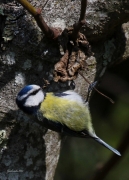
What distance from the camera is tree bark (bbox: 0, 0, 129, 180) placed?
136cm

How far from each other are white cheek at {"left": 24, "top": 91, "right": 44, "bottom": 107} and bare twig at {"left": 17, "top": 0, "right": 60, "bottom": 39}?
199mm

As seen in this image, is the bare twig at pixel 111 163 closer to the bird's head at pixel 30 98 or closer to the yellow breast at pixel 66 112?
the yellow breast at pixel 66 112

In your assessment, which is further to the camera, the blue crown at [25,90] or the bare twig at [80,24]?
the blue crown at [25,90]

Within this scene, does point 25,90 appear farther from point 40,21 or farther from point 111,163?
point 111,163

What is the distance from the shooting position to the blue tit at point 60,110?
140cm

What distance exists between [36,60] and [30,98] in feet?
0.44

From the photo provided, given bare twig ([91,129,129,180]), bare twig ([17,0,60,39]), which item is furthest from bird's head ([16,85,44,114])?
bare twig ([91,129,129,180])

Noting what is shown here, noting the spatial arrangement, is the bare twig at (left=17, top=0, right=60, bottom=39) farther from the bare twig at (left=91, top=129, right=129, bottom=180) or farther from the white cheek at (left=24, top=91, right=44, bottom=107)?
the bare twig at (left=91, top=129, right=129, bottom=180)

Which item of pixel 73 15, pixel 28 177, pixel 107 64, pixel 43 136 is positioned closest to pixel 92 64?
pixel 107 64

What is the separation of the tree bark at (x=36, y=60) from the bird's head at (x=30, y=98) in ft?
0.12

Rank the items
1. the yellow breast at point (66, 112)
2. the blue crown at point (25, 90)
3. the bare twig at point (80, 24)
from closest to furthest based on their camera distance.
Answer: the bare twig at point (80, 24), the blue crown at point (25, 90), the yellow breast at point (66, 112)

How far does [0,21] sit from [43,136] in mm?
401

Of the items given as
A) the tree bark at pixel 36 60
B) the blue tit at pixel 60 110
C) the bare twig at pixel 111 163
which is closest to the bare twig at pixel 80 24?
the tree bark at pixel 36 60

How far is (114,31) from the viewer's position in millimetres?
1477
